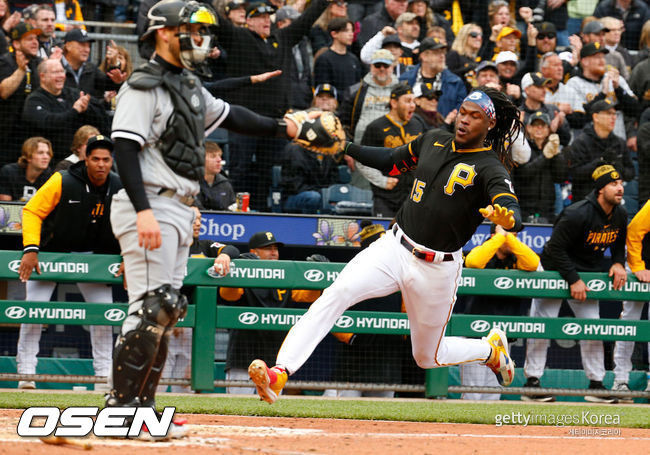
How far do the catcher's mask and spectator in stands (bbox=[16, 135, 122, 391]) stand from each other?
2549 mm

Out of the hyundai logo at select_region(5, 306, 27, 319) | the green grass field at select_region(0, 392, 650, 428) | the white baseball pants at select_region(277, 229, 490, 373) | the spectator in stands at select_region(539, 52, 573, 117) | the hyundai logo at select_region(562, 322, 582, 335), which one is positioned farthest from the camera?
the spectator in stands at select_region(539, 52, 573, 117)

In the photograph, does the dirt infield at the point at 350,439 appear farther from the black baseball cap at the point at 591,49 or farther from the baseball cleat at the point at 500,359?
the black baseball cap at the point at 591,49

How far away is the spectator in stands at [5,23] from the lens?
9.45 m

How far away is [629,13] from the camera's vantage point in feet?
42.5

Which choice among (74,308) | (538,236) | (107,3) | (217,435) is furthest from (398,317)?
(107,3)

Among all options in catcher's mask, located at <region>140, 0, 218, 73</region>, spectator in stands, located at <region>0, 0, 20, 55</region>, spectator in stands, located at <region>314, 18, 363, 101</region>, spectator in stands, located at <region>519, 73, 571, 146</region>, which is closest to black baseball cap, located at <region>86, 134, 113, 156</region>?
catcher's mask, located at <region>140, 0, 218, 73</region>

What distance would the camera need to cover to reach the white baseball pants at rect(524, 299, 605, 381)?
8.37 metres

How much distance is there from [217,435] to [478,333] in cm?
374

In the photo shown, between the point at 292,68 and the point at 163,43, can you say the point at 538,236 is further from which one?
the point at 163,43

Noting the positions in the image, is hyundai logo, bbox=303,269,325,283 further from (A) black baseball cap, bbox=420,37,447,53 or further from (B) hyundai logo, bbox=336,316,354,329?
(A) black baseball cap, bbox=420,37,447,53

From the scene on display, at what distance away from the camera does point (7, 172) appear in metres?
8.64

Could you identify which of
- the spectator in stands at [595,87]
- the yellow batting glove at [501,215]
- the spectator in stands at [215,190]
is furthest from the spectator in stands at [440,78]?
the yellow batting glove at [501,215]

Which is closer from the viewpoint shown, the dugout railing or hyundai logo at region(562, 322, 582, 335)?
the dugout railing

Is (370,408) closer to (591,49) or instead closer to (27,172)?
(27,172)
